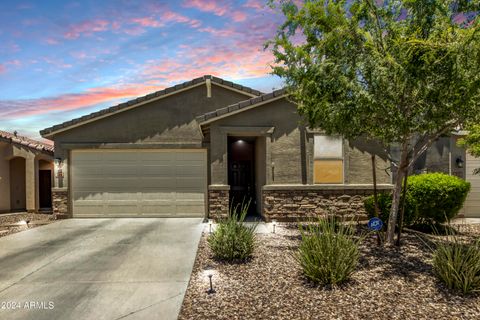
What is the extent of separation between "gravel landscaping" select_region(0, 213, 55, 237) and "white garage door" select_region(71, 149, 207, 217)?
1302mm

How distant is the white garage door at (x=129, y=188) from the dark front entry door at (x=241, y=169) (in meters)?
2.07

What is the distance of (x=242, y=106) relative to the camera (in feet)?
35.9

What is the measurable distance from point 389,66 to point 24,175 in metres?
16.6

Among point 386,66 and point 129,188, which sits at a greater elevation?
point 386,66

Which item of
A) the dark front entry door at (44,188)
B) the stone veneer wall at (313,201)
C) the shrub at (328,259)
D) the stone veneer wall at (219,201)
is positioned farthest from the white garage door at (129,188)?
the shrub at (328,259)

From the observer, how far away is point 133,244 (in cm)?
805

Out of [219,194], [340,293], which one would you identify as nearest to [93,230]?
[219,194]

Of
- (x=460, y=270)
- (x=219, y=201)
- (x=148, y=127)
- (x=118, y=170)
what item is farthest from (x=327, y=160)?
(x=118, y=170)

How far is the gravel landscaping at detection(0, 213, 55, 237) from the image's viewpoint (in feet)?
33.3

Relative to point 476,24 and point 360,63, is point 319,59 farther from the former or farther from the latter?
point 476,24

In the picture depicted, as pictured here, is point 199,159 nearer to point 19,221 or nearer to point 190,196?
point 190,196

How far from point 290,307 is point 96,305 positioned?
2.86m

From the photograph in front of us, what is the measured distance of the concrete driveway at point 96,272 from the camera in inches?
175

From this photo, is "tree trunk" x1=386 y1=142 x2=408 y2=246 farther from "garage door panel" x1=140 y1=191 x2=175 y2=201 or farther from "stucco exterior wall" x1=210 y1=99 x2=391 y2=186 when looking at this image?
"garage door panel" x1=140 y1=191 x2=175 y2=201
